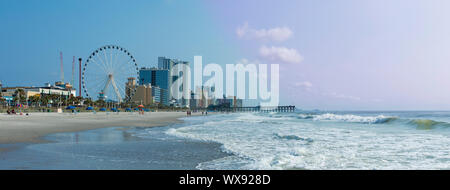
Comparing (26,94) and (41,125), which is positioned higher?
(26,94)

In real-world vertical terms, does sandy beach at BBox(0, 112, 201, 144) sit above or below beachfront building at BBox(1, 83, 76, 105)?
below

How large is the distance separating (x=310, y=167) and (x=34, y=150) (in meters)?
7.58

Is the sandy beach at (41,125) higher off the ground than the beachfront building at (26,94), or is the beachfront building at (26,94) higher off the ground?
the beachfront building at (26,94)

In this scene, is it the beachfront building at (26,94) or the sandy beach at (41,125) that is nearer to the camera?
the sandy beach at (41,125)

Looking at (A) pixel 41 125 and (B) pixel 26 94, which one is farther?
(B) pixel 26 94

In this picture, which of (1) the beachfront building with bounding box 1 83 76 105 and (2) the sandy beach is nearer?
(2) the sandy beach
